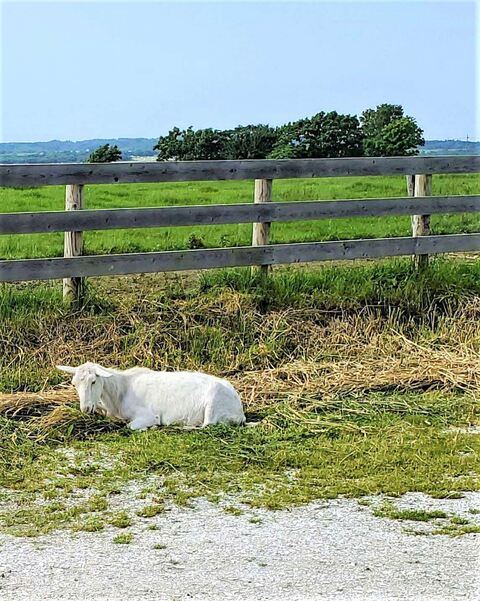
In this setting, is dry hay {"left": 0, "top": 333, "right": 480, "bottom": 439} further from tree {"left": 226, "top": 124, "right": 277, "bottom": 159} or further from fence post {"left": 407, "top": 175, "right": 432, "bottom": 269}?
tree {"left": 226, "top": 124, "right": 277, "bottom": 159}

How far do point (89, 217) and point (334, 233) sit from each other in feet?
18.9

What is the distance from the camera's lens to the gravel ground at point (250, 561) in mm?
4570

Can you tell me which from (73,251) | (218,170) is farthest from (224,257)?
(73,251)

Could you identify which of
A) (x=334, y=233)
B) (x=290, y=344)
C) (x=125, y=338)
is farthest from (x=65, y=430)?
(x=334, y=233)

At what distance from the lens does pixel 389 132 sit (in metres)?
20.0

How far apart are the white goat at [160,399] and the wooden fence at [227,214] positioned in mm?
2318

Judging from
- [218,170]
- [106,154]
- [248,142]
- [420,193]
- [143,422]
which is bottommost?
[143,422]

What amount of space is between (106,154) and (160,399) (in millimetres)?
7965

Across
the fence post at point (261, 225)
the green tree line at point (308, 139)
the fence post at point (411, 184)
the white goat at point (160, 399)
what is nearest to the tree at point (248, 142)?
the green tree line at point (308, 139)

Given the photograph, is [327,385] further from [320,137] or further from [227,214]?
[320,137]

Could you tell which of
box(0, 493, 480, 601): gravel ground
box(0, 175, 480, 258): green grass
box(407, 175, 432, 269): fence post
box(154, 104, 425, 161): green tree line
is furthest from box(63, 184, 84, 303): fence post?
box(154, 104, 425, 161): green tree line

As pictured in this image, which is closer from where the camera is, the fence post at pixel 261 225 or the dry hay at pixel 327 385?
the dry hay at pixel 327 385

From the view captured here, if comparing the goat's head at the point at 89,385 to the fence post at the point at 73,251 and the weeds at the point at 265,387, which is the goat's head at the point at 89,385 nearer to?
the weeds at the point at 265,387

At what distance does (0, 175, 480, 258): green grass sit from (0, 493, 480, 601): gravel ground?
24.7ft
